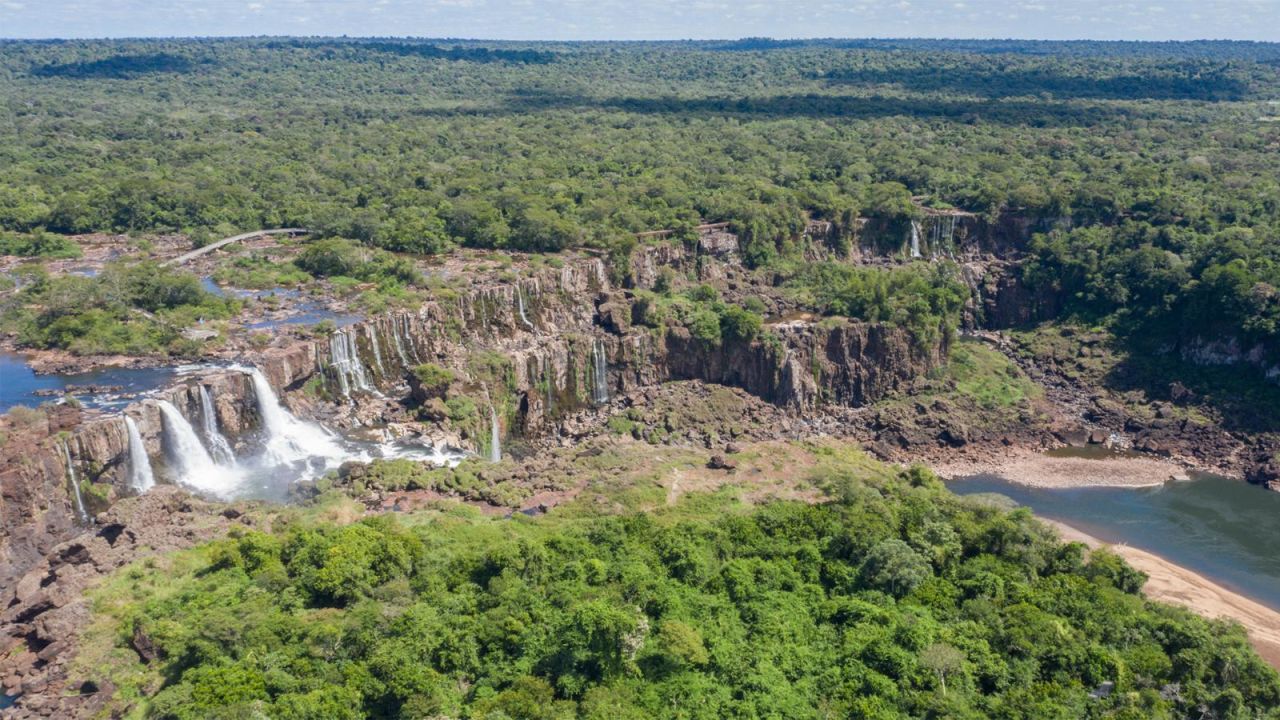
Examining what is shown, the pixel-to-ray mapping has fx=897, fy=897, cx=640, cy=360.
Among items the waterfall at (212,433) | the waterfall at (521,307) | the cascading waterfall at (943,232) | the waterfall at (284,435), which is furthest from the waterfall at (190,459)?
the cascading waterfall at (943,232)

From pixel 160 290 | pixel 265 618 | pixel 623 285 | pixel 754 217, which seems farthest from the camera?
pixel 754 217

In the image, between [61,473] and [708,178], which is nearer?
[61,473]

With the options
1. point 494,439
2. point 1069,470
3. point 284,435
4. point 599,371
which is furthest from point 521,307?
point 1069,470

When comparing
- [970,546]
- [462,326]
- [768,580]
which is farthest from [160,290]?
[970,546]

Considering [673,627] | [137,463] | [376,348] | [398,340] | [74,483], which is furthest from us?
[398,340]

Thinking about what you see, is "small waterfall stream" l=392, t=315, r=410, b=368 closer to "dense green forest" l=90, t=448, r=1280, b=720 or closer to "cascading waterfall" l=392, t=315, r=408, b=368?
"cascading waterfall" l=392, t=315, r=408, b=368

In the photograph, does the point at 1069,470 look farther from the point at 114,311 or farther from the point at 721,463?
the point at 114,311

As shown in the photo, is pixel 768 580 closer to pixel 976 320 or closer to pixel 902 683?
pixel 902 683
